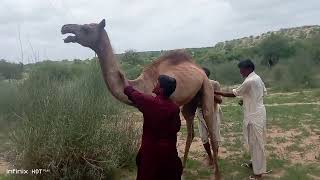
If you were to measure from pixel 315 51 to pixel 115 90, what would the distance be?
111 feet

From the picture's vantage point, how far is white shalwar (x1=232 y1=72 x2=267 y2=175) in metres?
7.80

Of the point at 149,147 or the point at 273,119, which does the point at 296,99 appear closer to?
the point at 273,119

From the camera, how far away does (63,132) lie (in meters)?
6.85

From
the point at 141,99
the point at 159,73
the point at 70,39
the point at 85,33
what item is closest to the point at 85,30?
the point at 85,33

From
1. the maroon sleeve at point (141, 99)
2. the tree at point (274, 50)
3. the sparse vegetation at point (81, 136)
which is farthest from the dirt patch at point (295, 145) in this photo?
the tree at point (274, 50)

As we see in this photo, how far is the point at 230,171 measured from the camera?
862 centimetres

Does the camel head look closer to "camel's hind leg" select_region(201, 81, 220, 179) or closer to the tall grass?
the tall grass

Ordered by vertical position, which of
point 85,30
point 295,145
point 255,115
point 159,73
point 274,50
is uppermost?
point 85,30

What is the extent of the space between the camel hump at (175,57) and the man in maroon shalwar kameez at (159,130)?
2.84 m

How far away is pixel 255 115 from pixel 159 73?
5.48 ft

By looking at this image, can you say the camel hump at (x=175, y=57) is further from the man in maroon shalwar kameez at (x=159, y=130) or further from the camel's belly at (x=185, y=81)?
the man in maroon shalwar kameez at (x=159, y=130)

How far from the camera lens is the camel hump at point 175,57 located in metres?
7.94

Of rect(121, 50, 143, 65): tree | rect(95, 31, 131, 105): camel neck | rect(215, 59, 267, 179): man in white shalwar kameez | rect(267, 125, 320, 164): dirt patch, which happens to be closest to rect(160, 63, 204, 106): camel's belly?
rect(215, 59, 267, 179): man in white shalwar kameez

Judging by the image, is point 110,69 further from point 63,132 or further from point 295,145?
point 295,145
